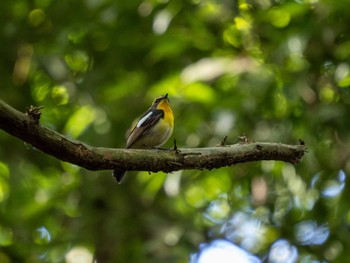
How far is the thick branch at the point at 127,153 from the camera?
10.4 ft

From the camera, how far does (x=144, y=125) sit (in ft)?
18.9

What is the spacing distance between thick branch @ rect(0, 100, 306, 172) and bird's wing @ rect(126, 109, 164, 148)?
1.47 metres

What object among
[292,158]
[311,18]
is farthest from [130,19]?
[292,158]

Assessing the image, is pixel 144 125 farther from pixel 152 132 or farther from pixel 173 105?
pixel 173 105

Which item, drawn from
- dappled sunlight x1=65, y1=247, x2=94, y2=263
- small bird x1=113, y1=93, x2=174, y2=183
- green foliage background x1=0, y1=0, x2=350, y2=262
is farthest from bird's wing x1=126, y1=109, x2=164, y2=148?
dappled sunlight x1=65, y1=247, x2=94, y2=263

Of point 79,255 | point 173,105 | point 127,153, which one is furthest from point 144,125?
point 79,255

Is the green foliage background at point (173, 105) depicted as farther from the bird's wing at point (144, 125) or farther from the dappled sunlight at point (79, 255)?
the bird's wing at point (144, 125)

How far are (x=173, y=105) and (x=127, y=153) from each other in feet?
8.91

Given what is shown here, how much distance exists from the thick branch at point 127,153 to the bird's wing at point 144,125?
147cm

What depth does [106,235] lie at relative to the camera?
7188mm

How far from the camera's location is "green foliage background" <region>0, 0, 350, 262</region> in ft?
20.8

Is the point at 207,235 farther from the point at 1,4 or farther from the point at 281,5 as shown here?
the point at 1,4

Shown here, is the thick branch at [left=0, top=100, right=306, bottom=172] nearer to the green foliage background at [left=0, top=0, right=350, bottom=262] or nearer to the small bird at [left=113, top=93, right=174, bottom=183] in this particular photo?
the small bird at [left=113, top=93, right=174, bottom=183]

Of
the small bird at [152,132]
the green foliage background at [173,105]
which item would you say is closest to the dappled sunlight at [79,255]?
the green foliage background at [173,105]
